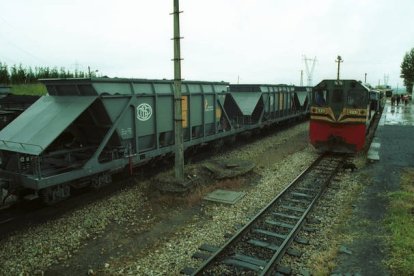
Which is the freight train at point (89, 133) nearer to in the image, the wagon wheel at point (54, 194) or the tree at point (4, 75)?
the wagon wheel at point (54, 194)

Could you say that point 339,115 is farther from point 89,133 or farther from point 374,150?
point 89,133

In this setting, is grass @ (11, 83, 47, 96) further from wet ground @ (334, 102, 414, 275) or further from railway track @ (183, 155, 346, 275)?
railway track @ (183, 155, 346, 275)

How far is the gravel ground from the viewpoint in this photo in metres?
6.03

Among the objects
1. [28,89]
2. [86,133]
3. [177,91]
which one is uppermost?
[28,89]

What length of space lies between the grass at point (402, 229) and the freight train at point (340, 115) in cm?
411

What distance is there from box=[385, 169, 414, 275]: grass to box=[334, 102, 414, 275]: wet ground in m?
0.15

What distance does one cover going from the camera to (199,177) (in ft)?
34.1

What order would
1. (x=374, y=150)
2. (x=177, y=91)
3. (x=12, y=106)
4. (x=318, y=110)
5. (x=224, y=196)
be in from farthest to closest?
(x=12, y=106) → (x=374, y=150) → (x=318, y=110) → (x=177, y=91) → (x=224, y=196)

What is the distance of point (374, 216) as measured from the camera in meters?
7.93

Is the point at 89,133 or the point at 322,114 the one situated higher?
the point at 322,114

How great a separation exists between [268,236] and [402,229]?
109 inches

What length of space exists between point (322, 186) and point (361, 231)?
9.26ft

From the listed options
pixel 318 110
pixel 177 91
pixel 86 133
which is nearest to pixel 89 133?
pixel 86 133

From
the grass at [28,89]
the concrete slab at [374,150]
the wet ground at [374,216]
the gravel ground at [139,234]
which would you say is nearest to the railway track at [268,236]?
the gravel ground at [139,234]
